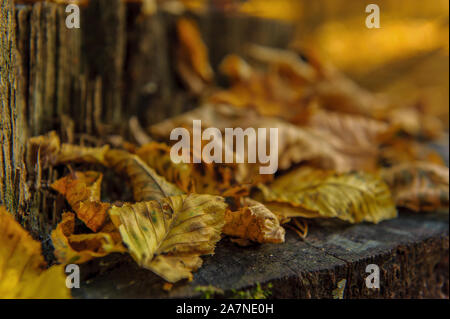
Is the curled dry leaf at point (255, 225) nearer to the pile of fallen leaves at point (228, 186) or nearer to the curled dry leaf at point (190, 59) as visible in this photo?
the pile of fallen leaves at point (228, 186)

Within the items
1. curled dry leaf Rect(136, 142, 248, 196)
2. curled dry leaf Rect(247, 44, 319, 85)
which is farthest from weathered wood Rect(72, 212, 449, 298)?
curled dry leaf Rect(247, 44, 319, 85)

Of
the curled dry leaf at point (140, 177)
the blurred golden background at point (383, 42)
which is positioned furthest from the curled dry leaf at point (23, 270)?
the blurred golden background at point (383, 42)

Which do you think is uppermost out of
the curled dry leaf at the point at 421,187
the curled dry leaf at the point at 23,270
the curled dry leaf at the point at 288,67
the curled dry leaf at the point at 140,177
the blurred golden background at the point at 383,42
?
the blurred golden background at the point at 383,42

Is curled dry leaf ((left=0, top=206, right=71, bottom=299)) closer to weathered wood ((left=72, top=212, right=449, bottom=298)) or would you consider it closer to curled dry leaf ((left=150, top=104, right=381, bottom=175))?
weathered wood ((left=72, top=212, right=449, bottom=298))

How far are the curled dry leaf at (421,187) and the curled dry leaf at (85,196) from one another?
3.32 feet

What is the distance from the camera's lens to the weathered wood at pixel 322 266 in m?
0.83

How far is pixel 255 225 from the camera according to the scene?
0.96m

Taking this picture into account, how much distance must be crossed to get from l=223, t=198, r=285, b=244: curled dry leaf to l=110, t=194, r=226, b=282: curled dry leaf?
0.07 m

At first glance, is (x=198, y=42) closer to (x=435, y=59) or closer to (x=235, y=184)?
(x=235, y=184)

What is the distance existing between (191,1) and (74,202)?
2.13 meters

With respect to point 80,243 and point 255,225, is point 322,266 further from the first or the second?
point 80,243

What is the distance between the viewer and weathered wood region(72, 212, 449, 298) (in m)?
0.83

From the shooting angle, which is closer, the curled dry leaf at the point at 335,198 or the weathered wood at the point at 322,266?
the weathered wood at the point at 322,266

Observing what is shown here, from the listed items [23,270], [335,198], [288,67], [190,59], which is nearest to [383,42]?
[288,67]
